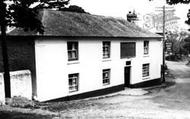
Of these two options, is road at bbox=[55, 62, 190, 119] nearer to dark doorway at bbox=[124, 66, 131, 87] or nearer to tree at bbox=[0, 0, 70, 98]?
dark doorway at bbox=[124, 66, 131, 87]

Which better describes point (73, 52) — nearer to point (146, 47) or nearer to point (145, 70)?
point (146, 47)

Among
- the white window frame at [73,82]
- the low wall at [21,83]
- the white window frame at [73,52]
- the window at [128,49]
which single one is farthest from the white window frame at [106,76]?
the low wall at [21,83]

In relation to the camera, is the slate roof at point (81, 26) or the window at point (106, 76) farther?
the window at point (106, 76)

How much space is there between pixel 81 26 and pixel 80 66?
3798 millimetres

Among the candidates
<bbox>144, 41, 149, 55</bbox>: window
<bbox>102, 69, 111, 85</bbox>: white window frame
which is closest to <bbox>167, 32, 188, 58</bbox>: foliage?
<bbox>144, 41, 149, 55</bbox>: window

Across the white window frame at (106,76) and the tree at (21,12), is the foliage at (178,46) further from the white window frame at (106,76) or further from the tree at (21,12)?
the tree at (21,12)

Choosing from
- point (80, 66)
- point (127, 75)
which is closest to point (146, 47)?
point (127, 75)

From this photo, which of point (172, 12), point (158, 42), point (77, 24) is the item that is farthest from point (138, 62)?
point (172, 12)

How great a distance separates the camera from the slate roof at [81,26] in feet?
66.2

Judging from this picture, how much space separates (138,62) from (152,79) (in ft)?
14.2

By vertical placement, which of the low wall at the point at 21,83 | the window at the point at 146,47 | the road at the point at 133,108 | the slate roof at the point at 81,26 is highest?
the slate roof at the point at 81,26

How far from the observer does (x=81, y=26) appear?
22859mm

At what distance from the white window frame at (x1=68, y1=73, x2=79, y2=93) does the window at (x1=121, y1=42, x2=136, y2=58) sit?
668 centimetres

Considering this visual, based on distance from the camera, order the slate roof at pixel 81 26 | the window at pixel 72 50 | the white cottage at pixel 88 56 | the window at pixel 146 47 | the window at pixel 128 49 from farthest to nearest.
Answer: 1. the window at pixel 146 47
2. the window at pixel 128 49
3. the window at pixel 72 50
4. the slate roof at pixel 81 26
5. the white cottage at pixel 88 56
